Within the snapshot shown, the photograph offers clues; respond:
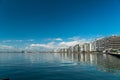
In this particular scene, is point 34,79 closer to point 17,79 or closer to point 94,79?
point 17,79

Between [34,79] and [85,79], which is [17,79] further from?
[85,79]

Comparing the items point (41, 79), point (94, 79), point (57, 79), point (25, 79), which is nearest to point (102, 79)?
point (94, 79)

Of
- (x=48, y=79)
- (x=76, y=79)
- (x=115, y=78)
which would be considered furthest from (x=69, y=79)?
(x=115, y=78)

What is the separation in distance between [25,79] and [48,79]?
15.5 ft

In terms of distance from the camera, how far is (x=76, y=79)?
128 ft

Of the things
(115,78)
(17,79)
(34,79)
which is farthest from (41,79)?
(115,78)

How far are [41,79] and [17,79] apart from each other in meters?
4.87

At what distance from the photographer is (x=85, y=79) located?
38719 mm

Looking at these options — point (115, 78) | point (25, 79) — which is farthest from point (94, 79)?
point (25, 79)

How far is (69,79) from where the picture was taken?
39188 millimetres

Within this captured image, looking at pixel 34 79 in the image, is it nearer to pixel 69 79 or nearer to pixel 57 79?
pixel 57 79

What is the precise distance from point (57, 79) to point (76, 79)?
3967mm

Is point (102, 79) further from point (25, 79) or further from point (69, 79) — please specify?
point (25, 79)

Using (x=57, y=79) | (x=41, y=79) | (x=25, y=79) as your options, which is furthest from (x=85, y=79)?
(x=25, y=79)
